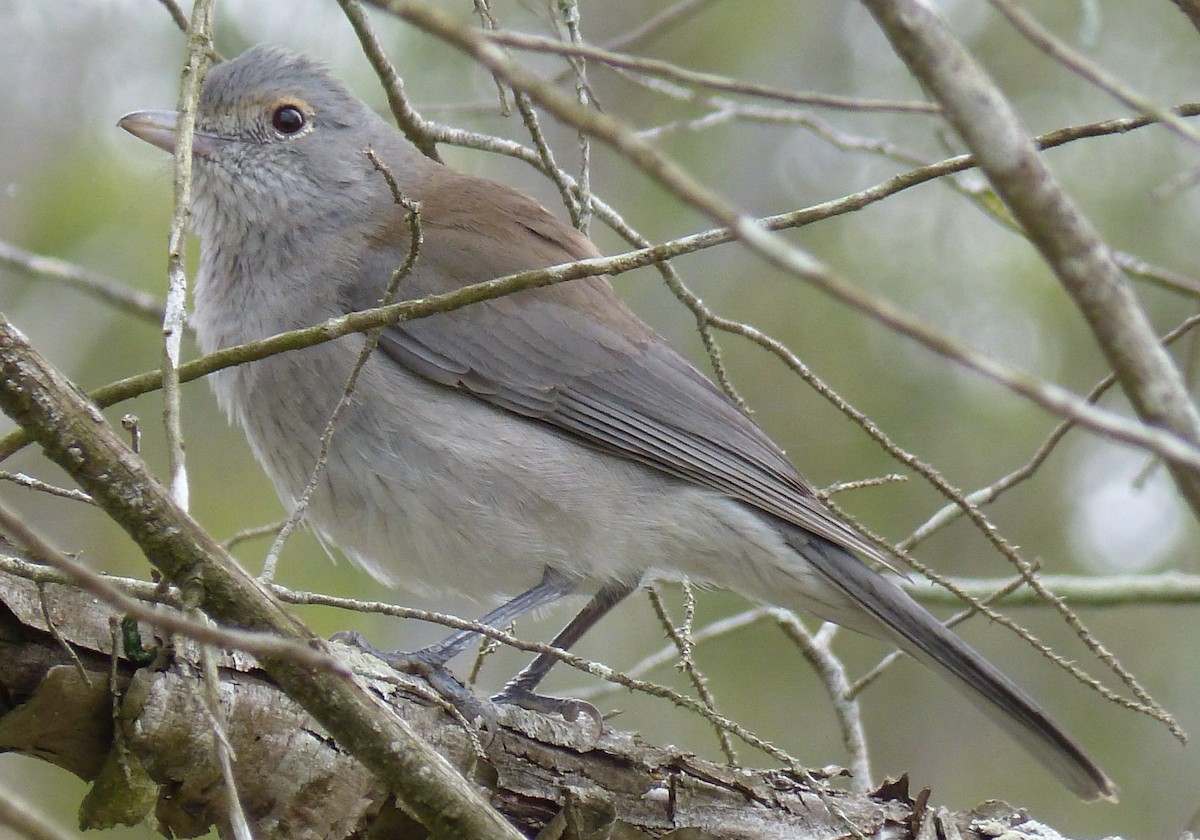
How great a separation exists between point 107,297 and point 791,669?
17.1 ft

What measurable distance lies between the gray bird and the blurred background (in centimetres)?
214

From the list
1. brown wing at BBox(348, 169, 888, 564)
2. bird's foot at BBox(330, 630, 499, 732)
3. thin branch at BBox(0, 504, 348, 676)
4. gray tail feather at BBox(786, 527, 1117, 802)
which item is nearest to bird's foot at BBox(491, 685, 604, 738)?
bird's foot at BBox(330, 630, 499, 732)

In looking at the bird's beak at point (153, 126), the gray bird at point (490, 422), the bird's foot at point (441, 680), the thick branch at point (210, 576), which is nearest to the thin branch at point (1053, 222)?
the thick branch at point (210, 576)

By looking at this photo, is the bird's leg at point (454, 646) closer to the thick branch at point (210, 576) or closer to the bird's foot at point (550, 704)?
the bird's foot at point (550, 704)

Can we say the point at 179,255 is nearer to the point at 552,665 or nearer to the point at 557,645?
the point at 552,665

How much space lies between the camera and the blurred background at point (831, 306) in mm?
6793

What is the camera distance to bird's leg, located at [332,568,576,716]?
10.6 feet

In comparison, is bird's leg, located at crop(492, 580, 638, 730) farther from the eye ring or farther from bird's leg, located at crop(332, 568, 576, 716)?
the eye ring

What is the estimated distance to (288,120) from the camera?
4.73 m

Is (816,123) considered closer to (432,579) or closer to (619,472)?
(619,472)

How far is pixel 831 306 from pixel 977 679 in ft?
16.6

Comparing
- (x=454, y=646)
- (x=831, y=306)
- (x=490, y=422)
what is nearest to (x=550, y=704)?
(x=454, y=646)

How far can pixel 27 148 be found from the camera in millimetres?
6793

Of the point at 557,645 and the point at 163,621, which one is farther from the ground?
→ the point at 557,645
